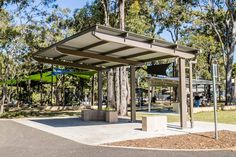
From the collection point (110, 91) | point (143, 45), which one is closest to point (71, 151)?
point (143, 45)

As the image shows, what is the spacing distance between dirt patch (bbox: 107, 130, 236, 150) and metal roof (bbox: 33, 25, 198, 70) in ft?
12.3

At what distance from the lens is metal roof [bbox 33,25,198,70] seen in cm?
1148

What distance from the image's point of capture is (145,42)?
1261 centimetres

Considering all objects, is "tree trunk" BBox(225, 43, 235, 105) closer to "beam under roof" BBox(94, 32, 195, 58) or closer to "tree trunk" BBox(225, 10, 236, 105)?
"tree trunk" BBox(225, 10, 236, 105)

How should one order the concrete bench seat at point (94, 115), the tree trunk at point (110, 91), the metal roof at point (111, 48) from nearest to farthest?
the metal roof at point (111, 48), the concrete bench seat at point (94, 115), the tree trunk at point (110, 91)

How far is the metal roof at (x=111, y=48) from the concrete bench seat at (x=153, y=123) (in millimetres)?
2716

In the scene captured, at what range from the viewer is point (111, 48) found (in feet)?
46.0

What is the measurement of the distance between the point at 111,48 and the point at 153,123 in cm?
388

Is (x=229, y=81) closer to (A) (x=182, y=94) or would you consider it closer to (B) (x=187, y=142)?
(A) (x=182, y=94)

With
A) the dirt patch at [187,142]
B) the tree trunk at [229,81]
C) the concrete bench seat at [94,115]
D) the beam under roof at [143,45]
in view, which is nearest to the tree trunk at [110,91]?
the concrete bench seat at [94,115]

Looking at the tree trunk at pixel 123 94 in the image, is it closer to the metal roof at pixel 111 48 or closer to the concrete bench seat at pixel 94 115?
the metal roof at pixel 111 48

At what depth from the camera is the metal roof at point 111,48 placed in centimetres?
1148

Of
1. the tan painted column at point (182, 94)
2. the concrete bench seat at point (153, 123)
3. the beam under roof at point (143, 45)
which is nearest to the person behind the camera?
the beam under roof at point (143, 45)

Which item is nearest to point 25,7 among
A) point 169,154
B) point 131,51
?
point 131,51
